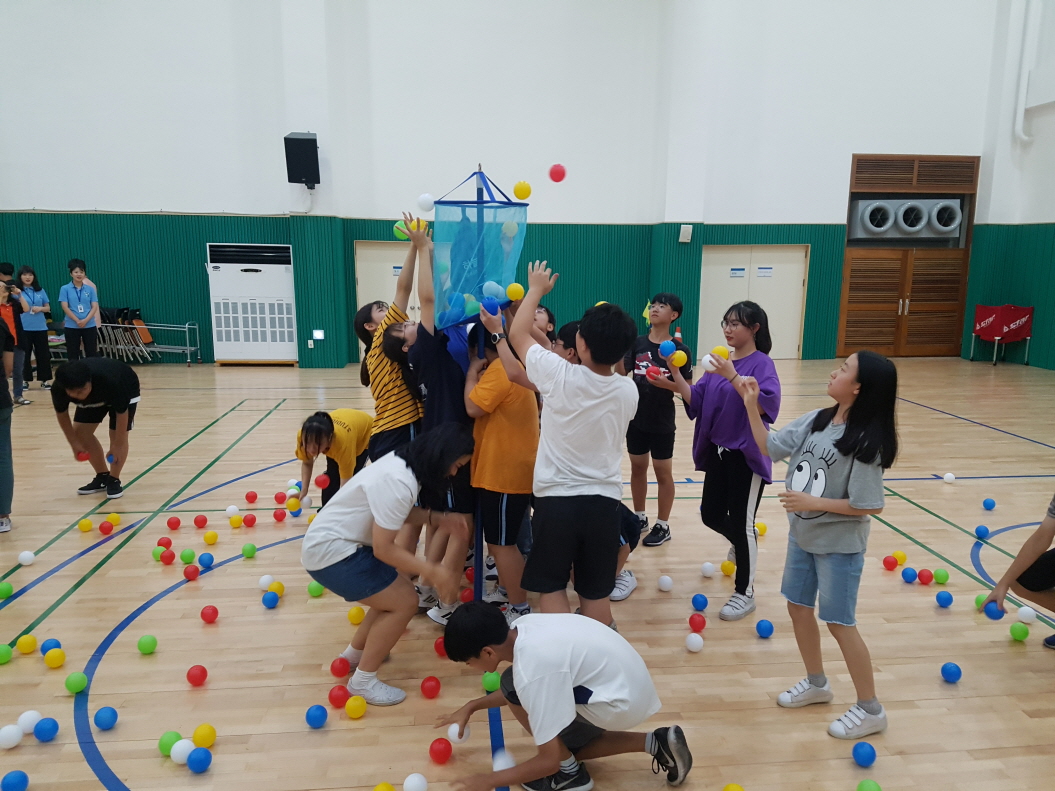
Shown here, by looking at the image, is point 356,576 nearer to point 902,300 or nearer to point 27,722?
point 27,722

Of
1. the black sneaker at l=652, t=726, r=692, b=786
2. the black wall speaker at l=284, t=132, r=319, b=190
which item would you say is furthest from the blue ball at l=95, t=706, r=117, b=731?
the black wall speaker at l=284, t=132, r=319, b=190

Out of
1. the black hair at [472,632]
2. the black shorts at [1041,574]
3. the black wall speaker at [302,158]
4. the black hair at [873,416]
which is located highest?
the black wall speaker at [302,158]

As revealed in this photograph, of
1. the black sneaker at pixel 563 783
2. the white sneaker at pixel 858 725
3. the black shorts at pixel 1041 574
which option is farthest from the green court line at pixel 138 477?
the black shorts at pixel 1041 574

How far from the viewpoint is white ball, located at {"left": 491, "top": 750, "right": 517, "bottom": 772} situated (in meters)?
2.61

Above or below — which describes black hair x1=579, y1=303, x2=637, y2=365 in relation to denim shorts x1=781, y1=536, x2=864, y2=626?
above

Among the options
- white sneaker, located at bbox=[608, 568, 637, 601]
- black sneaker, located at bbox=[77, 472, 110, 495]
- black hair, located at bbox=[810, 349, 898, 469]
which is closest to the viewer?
black hair, located at bbox=[810, 349, 898, 469]

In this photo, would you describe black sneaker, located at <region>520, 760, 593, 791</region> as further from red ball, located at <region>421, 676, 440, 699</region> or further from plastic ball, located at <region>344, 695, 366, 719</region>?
plastic ball, located at <region>344, 695, 366, 719</region>

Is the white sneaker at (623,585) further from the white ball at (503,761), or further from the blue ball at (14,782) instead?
the blue ball at (14,782)

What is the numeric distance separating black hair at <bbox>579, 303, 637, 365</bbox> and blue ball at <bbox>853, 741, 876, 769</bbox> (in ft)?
5.30

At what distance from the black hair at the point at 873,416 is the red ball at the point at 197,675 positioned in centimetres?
271

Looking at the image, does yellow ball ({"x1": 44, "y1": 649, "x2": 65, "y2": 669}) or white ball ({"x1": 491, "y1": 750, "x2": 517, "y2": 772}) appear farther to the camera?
yellow ball ({"x1": 44, "y1": 649, "x2": 65, "y2": 669})

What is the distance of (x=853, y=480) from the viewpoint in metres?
2.61

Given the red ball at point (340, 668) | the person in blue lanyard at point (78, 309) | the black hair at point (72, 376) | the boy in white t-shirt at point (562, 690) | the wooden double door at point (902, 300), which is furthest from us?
the wooden double door at point (902, 300)

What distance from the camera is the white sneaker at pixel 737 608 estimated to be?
3758 millimetres
